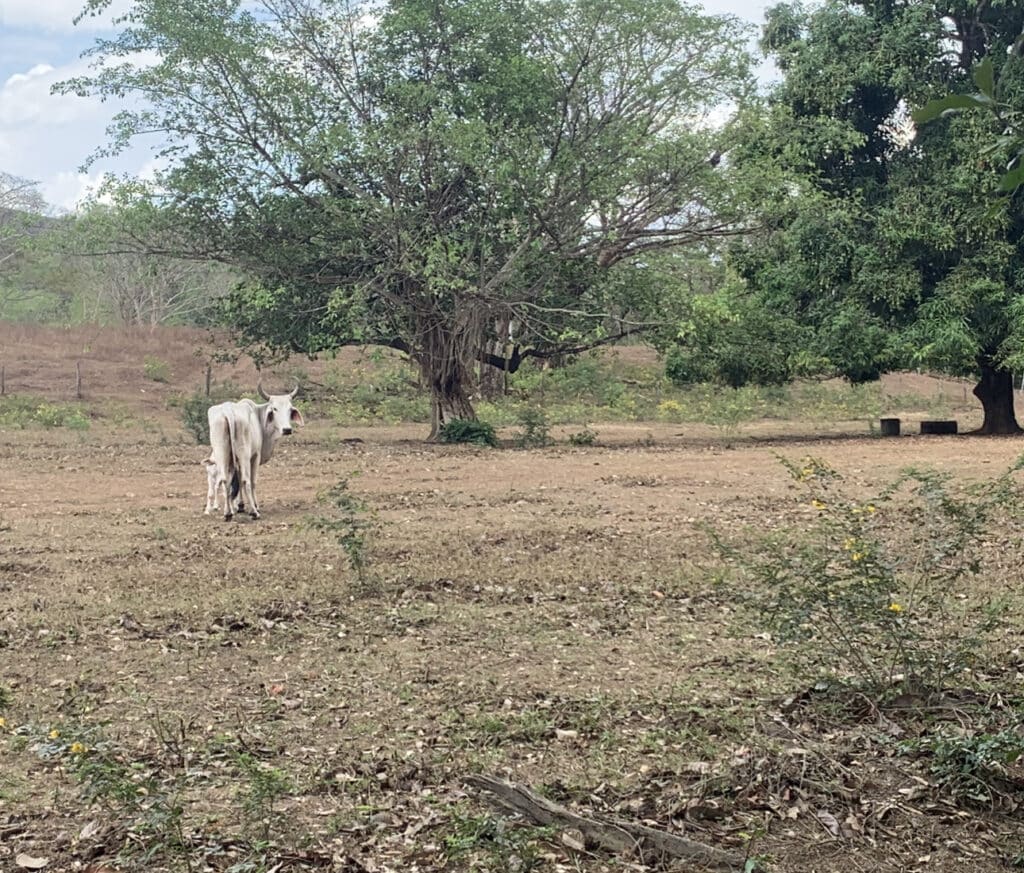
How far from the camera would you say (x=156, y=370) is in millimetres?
32500

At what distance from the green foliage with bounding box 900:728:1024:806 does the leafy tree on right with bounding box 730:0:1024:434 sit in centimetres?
1654

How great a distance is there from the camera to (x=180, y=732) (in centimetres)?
468

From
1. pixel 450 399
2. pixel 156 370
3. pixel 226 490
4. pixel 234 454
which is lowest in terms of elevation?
pixel 226 490

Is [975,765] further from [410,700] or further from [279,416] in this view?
[279,416]

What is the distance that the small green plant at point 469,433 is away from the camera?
19859 millimetres

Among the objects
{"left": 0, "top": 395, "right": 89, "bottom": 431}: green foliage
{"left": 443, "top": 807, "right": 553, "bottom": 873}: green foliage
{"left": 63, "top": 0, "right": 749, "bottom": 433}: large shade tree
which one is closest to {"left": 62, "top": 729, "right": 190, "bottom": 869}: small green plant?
{"left": 443, "top": 807, "right": 553, "bottom": 873}: green foliage

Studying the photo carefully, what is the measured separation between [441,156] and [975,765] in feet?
51.0

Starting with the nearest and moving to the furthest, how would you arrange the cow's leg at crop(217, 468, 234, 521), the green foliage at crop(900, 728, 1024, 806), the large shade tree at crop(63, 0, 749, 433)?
1. the green foliage at crop(900, 728, 1024, 806)
2. the cow's leg at crop(217, 468, 234, 521)
3. the large shade tree at crop(63, 0, 749, 433)

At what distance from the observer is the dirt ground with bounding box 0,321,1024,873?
3.54 m

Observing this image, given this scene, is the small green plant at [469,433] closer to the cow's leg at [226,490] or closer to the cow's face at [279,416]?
the cow's face at [279,416]

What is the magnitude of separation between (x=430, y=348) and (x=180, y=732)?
1642 cm

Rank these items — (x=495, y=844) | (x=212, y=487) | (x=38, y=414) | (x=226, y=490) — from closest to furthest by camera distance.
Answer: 1. (x=495, y=844)
2. (x=226, y=490)
3. (x=212, y=487)
4. (x=38, y=414)

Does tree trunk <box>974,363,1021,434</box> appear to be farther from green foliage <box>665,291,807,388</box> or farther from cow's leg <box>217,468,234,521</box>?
cow's leg <box>217,468,234,521</box>

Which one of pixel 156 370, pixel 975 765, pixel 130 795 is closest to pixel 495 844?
pixel 130 795
